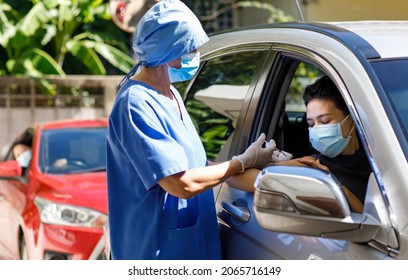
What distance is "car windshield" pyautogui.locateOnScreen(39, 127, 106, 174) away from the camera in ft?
24.5

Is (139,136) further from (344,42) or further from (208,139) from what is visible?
(208,139)

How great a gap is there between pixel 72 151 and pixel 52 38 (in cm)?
1008

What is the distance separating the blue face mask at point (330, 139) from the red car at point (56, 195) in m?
2.39

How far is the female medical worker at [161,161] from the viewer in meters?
3.16

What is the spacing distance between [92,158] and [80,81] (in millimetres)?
8863

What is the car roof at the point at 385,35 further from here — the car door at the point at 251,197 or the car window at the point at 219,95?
the car window at the point at 219,95

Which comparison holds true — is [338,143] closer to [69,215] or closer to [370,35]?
[370,35]

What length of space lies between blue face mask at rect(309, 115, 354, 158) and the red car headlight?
11.4ft

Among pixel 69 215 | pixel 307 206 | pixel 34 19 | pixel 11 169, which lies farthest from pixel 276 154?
pixel 34 19

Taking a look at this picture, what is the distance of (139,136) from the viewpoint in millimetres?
3135

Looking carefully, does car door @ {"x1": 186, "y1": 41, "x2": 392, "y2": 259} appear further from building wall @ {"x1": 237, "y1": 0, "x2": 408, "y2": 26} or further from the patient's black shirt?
building wall @ {"x1": 237, "y1": 0, "x2": 408, "y2": 26}

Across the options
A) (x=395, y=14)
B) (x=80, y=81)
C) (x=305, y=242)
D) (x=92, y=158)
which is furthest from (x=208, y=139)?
(x=80, y=81)

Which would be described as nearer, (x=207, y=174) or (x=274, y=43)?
(x=207, y=174)

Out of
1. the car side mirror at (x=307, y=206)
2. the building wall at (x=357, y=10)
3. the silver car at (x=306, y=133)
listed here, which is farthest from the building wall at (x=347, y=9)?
the car side mirror at (x=307, y=206)
